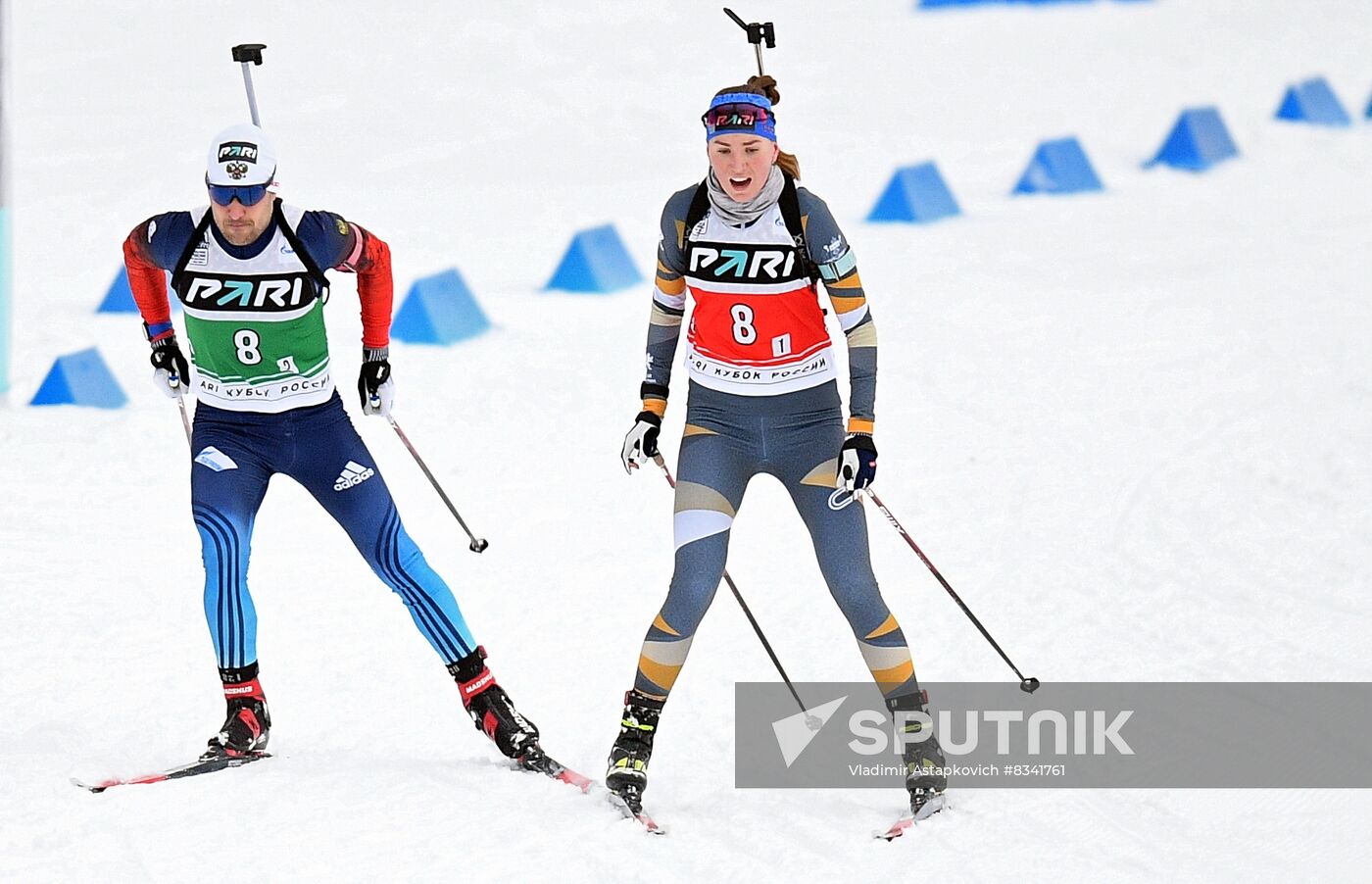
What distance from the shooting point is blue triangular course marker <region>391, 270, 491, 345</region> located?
1001 cm

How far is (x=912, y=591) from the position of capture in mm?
7020

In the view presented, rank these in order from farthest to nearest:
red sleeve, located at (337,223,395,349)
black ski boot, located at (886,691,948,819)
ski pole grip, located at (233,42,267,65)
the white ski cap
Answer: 1. ski pole grip, located at (233,42,267,65)
2. red sleeve, located at (337,223,395,349)
3. black ski boot, located at (886,691,948,819)
4. the white ski cap

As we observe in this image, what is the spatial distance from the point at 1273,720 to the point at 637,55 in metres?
13.3

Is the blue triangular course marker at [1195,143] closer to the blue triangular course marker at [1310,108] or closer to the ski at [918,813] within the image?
the blue triangular course marker at [1310,108]

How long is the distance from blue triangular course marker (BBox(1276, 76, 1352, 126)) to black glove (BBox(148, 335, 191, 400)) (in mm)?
13567

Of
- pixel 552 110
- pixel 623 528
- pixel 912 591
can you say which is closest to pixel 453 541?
pixel 623 528

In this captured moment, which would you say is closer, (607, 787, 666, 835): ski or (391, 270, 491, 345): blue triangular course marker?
(607, 787, 666, 835): ski

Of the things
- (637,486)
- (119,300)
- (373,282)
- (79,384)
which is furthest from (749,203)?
(119,300)

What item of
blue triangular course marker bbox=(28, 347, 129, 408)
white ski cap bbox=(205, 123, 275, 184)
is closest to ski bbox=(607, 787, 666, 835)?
white ski cap bbox=(205, 123, 275, 184)

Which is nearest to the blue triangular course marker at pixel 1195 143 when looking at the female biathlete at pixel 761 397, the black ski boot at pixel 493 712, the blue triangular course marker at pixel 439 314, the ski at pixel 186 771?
the blue triangular course marker at pixel 439 314

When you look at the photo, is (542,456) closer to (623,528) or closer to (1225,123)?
(623,528)

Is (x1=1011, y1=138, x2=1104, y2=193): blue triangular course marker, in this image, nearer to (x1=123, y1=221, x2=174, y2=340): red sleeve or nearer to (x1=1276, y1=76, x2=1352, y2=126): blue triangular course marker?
(x1=1276, y1=76, x2=1352, y2=126): blue triangular course marker

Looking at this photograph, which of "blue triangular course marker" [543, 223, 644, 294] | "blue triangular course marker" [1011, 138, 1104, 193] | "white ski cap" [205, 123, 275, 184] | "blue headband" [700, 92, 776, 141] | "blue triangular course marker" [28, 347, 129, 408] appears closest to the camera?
"blue headband" [700, 92, 776, 141]

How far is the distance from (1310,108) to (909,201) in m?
5.66
